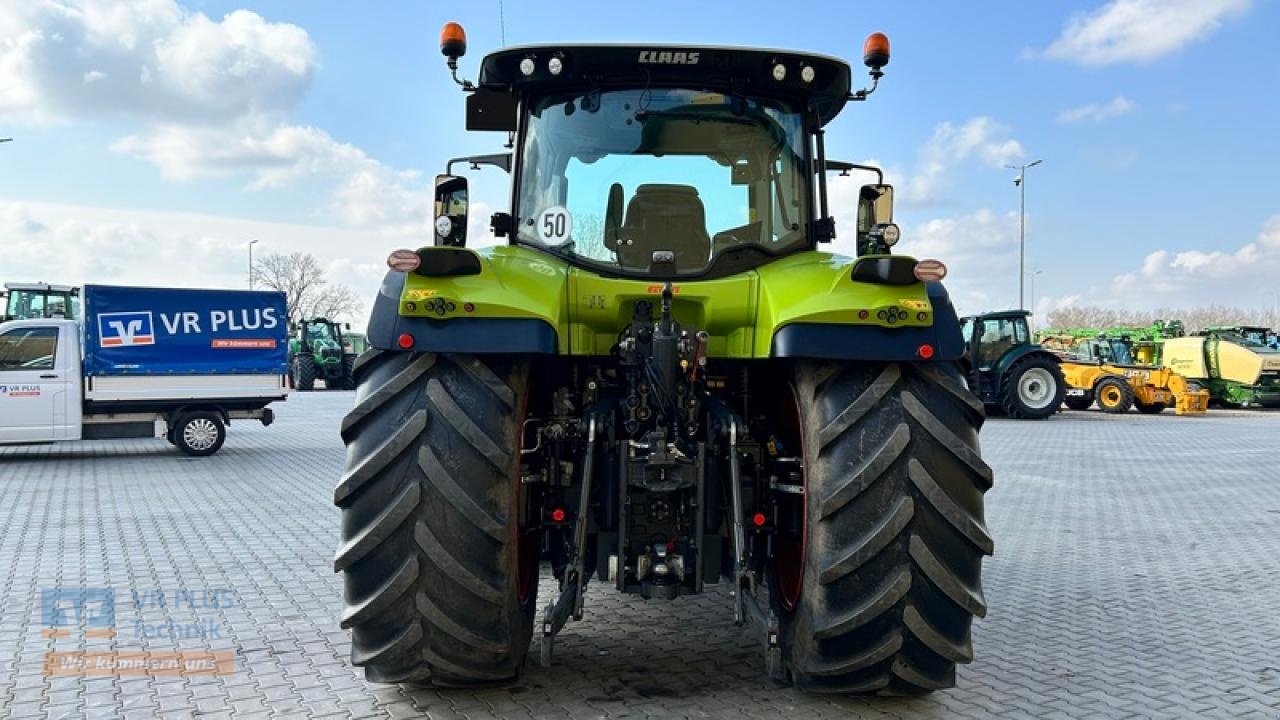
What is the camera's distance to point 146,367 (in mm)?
14031

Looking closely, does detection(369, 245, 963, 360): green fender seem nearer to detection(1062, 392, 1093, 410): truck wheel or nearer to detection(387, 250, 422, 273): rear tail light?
detection(387, 250, 422, 273): rear tail light

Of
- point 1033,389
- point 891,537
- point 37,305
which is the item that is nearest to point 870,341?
point 891,537

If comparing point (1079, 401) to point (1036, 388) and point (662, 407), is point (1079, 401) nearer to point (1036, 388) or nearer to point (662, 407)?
point (1036, 388)

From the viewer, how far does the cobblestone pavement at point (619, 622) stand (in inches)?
161

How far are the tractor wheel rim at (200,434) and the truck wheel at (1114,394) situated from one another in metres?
21.5

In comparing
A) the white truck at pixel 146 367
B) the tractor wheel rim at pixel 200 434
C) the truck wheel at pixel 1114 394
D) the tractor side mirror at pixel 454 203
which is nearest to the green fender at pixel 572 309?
the tractor side mirror at pixel 454 203

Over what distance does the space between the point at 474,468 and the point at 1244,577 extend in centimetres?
596

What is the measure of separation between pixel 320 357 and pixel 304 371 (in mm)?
787

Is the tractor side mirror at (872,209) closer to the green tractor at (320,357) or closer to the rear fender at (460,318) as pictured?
the rear fender at (460,318)

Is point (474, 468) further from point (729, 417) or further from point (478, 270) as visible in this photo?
point (729, 417)

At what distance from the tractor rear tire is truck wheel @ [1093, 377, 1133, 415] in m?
0.84

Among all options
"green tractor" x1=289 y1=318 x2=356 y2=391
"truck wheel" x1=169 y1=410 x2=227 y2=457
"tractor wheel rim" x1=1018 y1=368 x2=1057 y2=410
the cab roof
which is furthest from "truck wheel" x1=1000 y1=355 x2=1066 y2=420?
"green tractor" x1=289 y1=318 x2=356 y2=391

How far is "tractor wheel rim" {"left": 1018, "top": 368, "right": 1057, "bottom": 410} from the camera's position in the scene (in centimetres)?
2197

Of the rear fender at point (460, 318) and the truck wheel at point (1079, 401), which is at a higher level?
the rear fender at point (460, 318)
